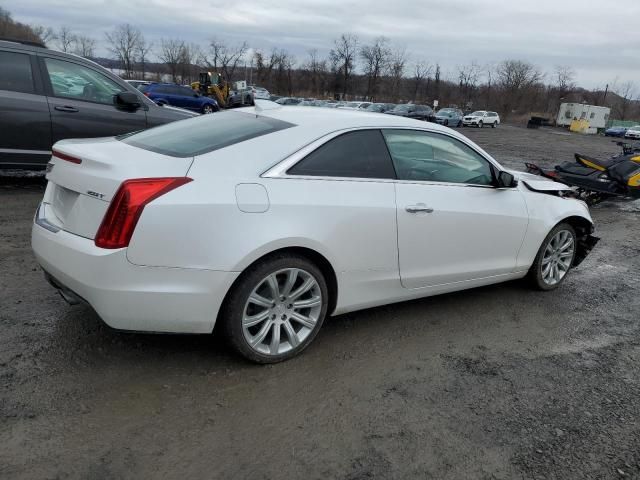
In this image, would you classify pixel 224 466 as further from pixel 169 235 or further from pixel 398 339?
pixel 398 339

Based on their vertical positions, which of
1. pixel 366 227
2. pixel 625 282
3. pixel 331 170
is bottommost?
pixel 625 282

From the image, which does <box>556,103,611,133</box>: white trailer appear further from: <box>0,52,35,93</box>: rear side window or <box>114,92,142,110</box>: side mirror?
<box>0,52,35,93</box>: rear side window

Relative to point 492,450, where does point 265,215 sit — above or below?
above

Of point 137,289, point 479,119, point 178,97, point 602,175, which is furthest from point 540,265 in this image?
point 479,119

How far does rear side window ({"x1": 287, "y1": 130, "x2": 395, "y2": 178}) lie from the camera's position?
3.29 meters

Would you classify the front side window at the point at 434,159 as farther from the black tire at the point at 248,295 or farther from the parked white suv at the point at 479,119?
the parked white suv at the point at 479,119

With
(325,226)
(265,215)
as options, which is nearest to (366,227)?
(325,226)

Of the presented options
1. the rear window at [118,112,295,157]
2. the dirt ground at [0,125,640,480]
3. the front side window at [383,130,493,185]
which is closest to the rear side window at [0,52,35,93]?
the dirt ground at [0,125,640,480]

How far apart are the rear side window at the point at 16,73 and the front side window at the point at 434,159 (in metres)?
5.12

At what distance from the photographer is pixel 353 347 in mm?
3602

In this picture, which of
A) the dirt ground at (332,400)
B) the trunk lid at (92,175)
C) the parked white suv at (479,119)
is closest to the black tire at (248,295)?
the dirt ground at (332,400)

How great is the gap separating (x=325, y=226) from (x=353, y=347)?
935mm

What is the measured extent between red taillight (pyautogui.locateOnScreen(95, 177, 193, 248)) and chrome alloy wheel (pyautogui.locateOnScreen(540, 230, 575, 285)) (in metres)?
3.55

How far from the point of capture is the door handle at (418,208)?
3.58 metres
